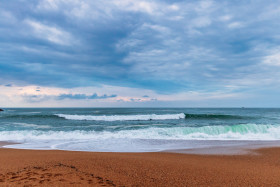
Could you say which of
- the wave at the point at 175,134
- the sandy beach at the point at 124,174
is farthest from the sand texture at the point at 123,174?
the wave at the point at 175,134

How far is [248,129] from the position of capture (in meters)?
15.3

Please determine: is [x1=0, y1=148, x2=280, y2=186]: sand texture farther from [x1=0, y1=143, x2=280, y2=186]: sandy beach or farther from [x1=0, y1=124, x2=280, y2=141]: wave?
[x1=0, y1=124, x2=280, y2=141]: wave

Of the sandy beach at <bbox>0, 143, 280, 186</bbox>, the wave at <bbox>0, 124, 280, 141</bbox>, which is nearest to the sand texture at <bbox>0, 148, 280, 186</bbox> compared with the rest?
the sandy beach at <bbox>0, 143, 280, 186</bbox>

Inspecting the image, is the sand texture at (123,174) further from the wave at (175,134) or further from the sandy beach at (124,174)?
the wave at (175,134)

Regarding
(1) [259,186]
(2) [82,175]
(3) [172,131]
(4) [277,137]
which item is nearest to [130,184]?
(2) [82,175]

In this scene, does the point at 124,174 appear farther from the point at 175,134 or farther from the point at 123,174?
the point at 175,134

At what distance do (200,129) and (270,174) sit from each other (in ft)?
36.0

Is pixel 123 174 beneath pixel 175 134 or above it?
above

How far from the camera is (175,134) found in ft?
46.3

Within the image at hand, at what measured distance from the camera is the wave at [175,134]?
1295cm

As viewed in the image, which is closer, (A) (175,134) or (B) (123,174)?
(B) (123,174)

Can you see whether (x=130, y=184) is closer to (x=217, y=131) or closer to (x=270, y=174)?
(x=270, y=174)

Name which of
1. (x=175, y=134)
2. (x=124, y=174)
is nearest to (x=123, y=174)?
(x=124, y=174)

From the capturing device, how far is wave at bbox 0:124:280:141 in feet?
42.5
